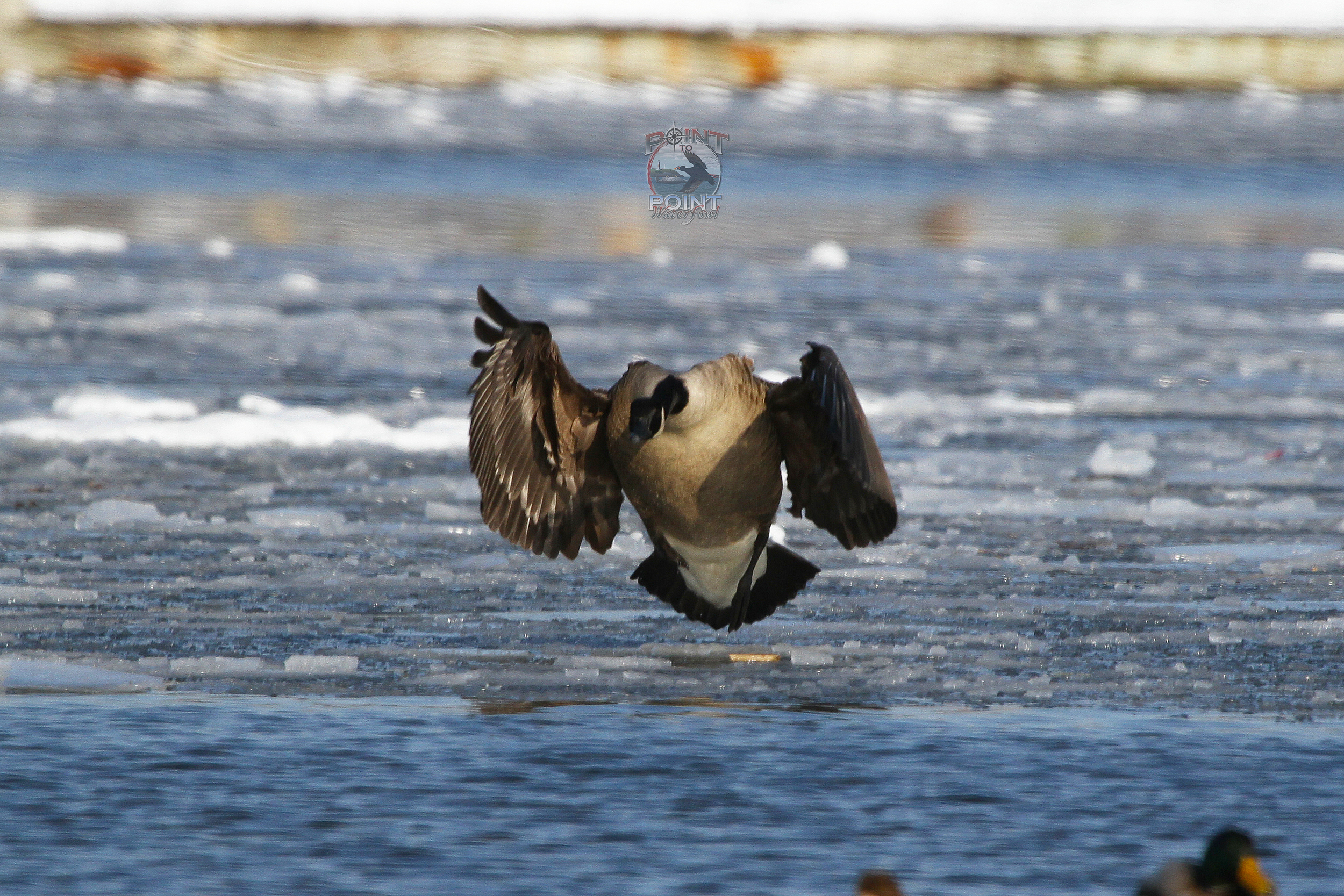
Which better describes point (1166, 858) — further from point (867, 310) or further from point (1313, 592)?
point (867, 310)

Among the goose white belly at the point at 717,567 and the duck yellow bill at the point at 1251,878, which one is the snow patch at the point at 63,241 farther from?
the duck yellow bill at the point at 1251,878

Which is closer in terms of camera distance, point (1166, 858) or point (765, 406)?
point (1166, 858)

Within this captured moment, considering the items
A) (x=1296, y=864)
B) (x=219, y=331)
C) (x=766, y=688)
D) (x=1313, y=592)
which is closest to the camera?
(x=1296, y=864)

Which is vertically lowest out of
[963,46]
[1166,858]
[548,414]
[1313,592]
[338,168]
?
[1166,858]

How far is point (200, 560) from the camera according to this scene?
20.4 feet

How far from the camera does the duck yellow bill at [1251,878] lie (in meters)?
3.28

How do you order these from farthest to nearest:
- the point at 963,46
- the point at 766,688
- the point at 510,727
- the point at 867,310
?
1. the point at 963,46
2. the point at 867,310
3. the point at 766,688
4. the point at 510,727

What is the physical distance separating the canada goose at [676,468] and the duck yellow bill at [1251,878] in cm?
173

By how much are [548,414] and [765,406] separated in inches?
24.5

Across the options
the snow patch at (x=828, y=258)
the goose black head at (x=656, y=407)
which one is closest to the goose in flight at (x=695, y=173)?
the snow patch at (x=828, y=258)

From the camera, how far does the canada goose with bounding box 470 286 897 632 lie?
5.00 m

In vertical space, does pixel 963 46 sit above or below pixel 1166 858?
above

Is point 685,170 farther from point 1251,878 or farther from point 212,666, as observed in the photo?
point 1251,878

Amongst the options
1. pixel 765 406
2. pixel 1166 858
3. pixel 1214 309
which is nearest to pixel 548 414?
pixel 765 406
